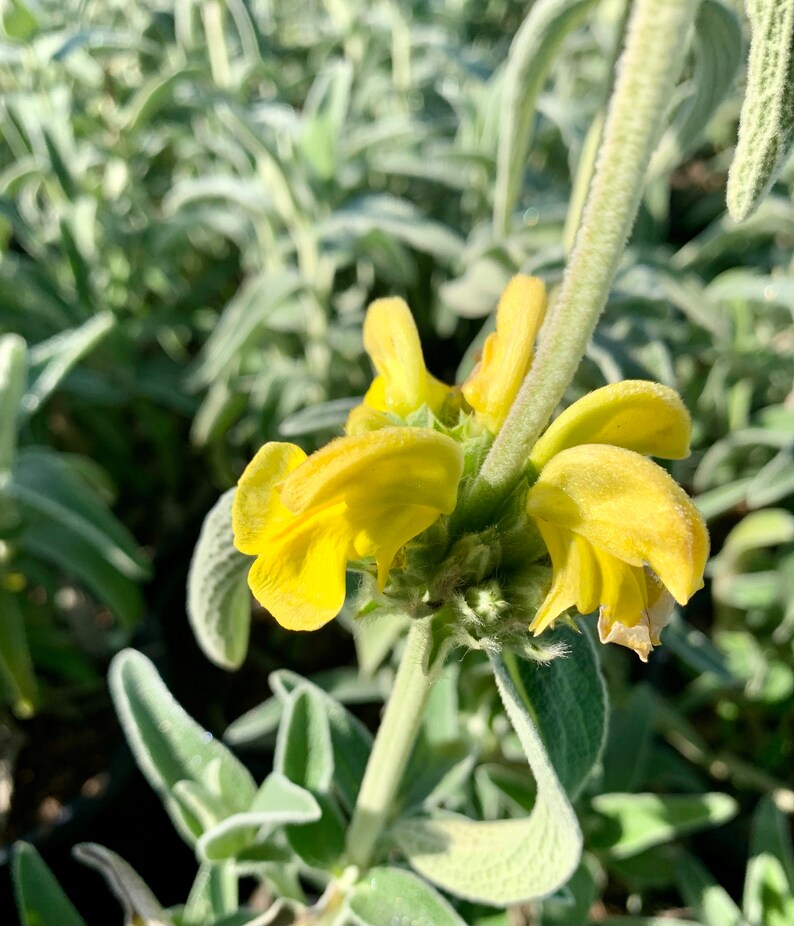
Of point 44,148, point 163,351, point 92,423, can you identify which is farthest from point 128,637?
point 44,148

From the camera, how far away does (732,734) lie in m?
1.43

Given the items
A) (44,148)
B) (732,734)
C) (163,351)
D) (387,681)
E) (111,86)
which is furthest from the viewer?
(163,351)

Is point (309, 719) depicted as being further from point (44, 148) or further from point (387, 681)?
point (44, 148)

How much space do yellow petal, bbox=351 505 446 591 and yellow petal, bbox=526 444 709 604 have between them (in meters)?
0.07

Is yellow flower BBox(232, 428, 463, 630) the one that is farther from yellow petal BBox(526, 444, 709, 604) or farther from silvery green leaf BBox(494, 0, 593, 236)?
silvery green leaf BBox(494, 0, 593, 236)

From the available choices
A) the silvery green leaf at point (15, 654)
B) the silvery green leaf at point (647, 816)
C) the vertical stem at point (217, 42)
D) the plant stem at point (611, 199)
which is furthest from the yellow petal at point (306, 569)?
the vertical stem at point (217, 42)

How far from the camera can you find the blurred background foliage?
105 centimetres

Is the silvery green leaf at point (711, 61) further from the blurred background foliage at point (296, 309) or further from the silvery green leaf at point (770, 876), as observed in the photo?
the silvery green leaf at point (770, 876)

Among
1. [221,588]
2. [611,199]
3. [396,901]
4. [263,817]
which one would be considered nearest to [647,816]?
[396,901]

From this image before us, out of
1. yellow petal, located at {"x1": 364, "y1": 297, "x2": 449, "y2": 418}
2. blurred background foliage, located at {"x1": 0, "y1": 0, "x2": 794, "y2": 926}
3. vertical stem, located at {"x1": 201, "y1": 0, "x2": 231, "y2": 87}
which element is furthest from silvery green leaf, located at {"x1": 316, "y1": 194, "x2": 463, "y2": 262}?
yellow petal, located at {"x1": 364, "y1": 297, "x2": 449, "y2": 418}

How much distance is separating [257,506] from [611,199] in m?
0.23

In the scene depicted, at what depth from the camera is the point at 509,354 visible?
1.69 ft

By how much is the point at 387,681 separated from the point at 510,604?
0.63 m

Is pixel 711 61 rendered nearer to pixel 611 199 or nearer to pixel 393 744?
pixel 611 199
